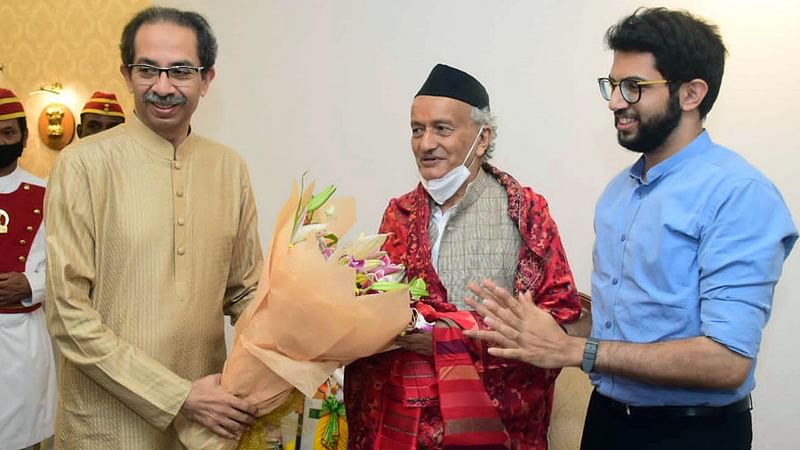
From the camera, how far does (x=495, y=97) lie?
3.68m

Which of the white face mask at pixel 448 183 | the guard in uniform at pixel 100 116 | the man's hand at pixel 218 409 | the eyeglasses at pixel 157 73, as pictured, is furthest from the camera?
the guard in uniform at pixel 100 116

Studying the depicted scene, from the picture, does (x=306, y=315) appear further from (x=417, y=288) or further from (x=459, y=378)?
(x=459, y=378)

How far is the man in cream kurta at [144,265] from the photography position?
6.51 ft

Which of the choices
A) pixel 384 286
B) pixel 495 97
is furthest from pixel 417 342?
pixel 495 97

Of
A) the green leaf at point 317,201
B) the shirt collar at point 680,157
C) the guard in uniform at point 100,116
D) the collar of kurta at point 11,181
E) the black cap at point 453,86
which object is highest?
the black cap at point 453,86

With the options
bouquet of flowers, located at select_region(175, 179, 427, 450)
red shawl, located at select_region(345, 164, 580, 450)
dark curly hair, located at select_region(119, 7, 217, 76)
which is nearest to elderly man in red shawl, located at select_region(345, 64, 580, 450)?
red shawl, located at select_region(345, 164, 580, 450)

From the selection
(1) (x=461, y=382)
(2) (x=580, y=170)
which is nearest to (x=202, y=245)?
(1) (x=461, y=382)

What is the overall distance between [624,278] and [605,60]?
1759 mm

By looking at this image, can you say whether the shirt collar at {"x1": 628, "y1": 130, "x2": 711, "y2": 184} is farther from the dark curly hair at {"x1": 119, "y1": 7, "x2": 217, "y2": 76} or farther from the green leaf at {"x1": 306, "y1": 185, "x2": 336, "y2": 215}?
the dark curly hair at {"x1": 119, "y1": 7, "x2": 217, "y2": 76}

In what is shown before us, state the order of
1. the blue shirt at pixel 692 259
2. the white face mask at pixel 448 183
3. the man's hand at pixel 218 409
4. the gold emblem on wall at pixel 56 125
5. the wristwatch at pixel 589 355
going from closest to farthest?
1. the blue shirt at pixel 692 259
2. the wristwatch at pixel 589 355
3. the man's hand at pixel 218 409
4. the white face mask at pixel 448 183
5. the gold emblem on wall at pixel 56 125

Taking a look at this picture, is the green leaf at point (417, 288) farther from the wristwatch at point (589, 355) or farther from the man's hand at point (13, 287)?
the man's hand at point (13, 287)

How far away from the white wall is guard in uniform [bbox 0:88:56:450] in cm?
131

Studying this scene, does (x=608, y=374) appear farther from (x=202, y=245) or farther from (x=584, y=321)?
(x=202, y=245)

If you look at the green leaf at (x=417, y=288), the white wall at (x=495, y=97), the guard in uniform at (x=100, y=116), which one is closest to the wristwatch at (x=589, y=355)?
the green leaf at (x=417, y=288)
